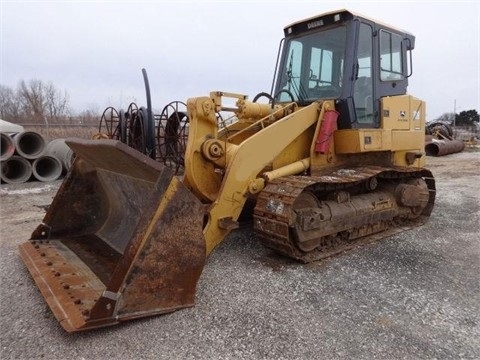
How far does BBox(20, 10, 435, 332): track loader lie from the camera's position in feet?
10.0

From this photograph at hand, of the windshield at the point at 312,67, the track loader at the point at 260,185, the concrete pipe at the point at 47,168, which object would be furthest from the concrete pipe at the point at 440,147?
the concrete pipe at the point at 47,168

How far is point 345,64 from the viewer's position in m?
4.96

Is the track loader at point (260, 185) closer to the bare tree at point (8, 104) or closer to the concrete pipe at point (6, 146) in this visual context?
the concrete pipe at point (6, 146)

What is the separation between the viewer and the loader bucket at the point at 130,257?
2.87 metres

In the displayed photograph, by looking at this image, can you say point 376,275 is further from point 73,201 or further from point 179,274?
point 73,201

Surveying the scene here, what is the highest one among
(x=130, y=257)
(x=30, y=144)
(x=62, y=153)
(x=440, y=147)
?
(x=30, y=144)

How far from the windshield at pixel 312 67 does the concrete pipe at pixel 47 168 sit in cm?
738

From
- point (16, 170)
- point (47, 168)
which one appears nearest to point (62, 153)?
point (47, 168)

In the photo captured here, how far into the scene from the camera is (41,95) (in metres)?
32.3

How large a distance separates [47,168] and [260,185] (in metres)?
8.67

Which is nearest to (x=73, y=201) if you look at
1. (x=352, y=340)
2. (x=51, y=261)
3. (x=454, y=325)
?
(x=51, y=261)

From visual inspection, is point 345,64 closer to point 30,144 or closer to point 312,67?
point 312,67

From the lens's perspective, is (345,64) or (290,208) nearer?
(290,208)

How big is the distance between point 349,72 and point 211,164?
2.07 meters
